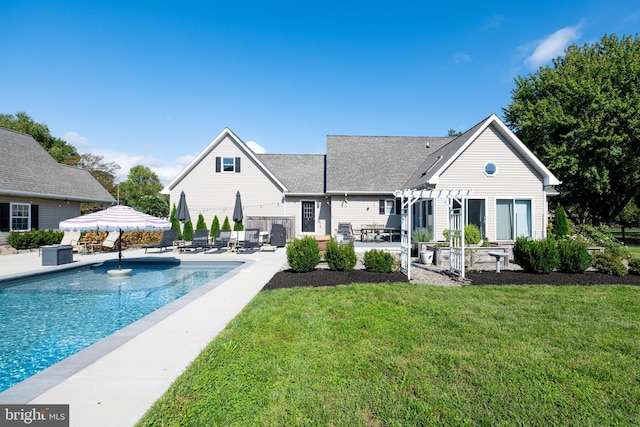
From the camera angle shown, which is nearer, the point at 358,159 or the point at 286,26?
the point at 286,26

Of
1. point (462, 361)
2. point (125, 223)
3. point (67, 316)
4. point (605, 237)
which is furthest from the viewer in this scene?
point (605, 237)

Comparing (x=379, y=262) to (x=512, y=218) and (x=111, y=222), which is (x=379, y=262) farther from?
(x=512, y=218)

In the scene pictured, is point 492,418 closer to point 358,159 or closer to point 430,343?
point 430,343

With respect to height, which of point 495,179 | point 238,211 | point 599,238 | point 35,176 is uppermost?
point 35,176

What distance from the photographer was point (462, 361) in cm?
369

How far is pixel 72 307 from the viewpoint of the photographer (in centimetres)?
723

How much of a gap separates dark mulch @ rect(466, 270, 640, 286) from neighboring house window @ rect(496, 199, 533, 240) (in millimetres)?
6101

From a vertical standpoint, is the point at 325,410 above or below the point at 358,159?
below

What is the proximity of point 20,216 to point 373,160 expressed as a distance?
22603 mm

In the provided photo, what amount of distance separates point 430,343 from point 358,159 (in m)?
19.4

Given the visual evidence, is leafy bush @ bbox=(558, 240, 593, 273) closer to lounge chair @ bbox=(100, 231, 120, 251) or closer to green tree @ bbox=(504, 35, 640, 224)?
green tree @ bbox=(504, 35, 640, 224)

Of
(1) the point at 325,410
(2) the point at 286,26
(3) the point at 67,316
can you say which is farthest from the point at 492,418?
(2) the point at 286,26

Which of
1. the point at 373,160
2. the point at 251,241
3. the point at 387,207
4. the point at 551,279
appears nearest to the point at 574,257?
the point at 551,279

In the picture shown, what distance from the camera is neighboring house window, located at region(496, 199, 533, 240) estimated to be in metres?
15.2
